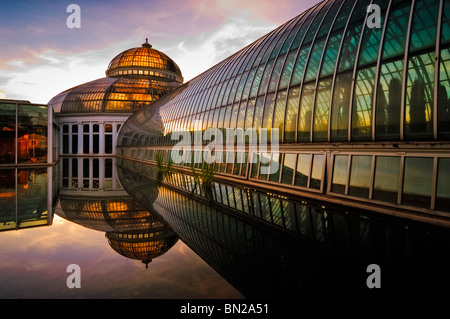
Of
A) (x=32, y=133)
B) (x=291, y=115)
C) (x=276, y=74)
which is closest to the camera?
(x=291, y=115)

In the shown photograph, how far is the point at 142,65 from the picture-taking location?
85.1 m

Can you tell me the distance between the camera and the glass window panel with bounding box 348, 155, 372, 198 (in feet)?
38.8

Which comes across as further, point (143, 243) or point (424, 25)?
point (424, 25)

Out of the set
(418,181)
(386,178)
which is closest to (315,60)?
(386,178)

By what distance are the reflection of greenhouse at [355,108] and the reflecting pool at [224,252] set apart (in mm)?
983

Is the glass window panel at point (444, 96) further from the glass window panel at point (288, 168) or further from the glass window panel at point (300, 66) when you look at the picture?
the glass window panel at point (300, 66)

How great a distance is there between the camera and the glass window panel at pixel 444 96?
9750 millimetres

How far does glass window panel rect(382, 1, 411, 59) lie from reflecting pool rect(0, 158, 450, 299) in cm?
480

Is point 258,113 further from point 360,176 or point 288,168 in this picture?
point 360,176

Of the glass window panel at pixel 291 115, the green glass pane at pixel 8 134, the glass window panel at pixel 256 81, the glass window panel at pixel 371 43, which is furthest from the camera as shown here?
the green glass pane at pixel 8 134

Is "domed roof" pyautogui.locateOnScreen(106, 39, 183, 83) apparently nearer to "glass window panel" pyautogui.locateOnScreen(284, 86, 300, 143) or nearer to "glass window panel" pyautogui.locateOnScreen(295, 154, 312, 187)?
"glass window panel" pyautogui.locateOnScreen(284, 86, 300, 143)

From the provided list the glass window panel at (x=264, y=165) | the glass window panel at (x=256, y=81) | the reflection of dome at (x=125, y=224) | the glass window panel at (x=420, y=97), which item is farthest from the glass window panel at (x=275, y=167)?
the reflection of dome at (x=125, y=224)

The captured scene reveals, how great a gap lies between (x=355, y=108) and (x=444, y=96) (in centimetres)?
345
